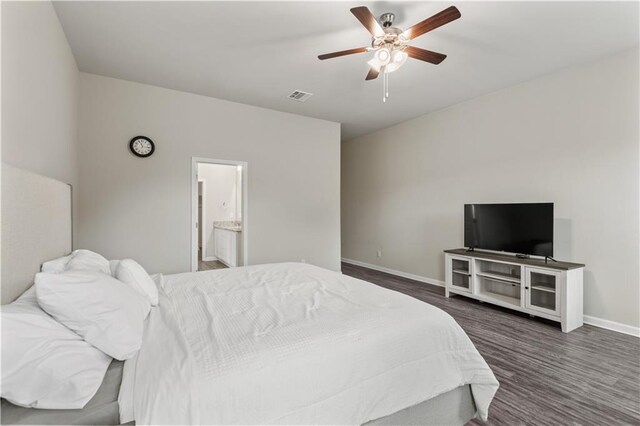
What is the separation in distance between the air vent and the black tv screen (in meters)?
2.70

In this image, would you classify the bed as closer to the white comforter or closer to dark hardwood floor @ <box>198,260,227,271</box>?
the white comforter

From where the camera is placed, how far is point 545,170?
360 cm

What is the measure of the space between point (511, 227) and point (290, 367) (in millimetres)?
3489

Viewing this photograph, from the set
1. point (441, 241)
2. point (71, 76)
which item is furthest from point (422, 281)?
point (71, 76)

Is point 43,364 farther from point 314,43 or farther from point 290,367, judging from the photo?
point 314,43

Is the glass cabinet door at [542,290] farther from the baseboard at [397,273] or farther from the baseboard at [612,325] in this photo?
the baseboard at [397,273]

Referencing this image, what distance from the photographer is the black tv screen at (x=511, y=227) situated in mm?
3365

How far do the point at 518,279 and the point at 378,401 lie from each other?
9.97 ft

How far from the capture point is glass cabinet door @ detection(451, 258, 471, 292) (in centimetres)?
413

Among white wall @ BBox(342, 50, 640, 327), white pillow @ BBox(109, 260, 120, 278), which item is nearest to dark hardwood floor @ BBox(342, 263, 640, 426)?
white wall @ BBox(342, 50, 640, 327)

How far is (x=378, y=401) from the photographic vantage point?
1.36m

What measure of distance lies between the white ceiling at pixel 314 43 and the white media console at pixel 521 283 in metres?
2.21

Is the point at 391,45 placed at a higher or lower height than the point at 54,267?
higher

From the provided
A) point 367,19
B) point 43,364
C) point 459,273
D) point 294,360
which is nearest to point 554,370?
point 459,273
